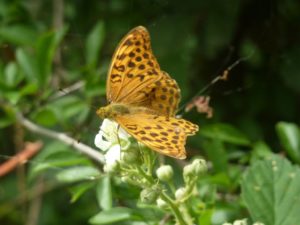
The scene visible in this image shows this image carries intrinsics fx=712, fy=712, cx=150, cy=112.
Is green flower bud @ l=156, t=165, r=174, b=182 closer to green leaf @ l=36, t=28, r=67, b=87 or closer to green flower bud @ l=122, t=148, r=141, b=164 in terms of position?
green flower bud @ l=122, t=148, r=141, b=164

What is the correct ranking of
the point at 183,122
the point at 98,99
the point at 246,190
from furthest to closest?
the point at 98,99 < the point at 246,190 < the point at 183,122

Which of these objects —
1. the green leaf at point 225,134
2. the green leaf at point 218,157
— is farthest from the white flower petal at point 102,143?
the green leaf at point 225,134

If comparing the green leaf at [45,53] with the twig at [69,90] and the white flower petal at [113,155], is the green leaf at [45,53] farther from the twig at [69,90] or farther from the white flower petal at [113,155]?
the white flower petal at [113,155]

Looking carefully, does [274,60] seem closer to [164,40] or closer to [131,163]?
[164,40]

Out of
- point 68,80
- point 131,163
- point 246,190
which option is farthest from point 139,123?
point 68,80

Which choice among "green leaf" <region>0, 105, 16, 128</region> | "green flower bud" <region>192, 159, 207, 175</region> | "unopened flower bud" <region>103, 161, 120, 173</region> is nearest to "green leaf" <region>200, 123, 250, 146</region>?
"green flower bud" <region>192, 159, 207, 175</region>

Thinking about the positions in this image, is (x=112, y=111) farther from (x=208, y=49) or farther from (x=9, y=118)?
(x=208, y=49)
